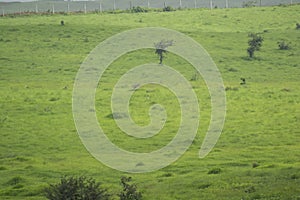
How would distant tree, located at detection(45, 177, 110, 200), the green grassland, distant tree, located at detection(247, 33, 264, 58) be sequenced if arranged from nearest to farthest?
distant tree, located at detection(45, 177, 110, 200), the green grassland, distant tree, located at detection(247, 33, 264, 58)

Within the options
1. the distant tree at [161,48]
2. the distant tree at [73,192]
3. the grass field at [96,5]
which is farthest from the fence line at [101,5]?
the distant tree at [73,192]

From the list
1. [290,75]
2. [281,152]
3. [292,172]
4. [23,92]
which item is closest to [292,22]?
[290,75]

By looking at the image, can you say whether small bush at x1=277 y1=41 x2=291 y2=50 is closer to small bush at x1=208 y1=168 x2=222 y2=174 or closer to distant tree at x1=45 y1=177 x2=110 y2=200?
small bush at x1=208 y1=168 x2=222 y2=174

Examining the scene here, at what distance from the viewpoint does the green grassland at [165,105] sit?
26828 mm

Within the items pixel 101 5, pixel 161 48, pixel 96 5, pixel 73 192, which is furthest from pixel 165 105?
pixel 101 5

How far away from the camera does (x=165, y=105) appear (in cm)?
4628

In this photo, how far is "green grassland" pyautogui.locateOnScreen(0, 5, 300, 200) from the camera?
88.0ft

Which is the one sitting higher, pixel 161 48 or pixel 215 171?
pixel 161 48

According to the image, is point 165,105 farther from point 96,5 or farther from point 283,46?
point 96,5

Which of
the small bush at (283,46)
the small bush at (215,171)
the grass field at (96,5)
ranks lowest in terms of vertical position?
the small bush at (215,171)

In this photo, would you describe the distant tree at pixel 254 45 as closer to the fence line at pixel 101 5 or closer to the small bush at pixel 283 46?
the small bush at pixel 283 46

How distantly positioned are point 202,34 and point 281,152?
152ft

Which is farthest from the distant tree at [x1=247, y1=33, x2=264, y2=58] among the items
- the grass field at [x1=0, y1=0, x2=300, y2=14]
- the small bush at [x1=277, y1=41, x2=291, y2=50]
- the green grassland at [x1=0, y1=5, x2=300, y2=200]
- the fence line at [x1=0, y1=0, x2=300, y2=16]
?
the grass field at [x1=0, y1=0, x2=300, y2=14]

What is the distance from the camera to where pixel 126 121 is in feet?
136
